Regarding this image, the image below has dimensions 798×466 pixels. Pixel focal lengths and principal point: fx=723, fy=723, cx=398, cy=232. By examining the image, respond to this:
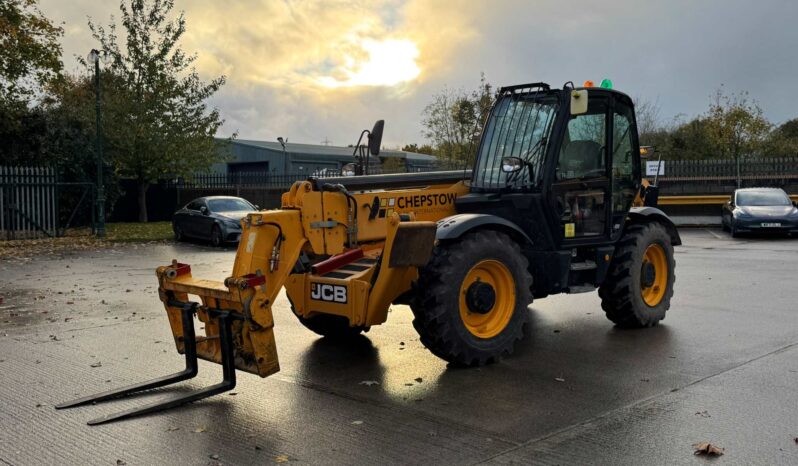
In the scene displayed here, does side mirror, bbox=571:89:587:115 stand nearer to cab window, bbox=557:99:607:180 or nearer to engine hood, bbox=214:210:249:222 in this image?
cab window, bbox=557:99:607:180

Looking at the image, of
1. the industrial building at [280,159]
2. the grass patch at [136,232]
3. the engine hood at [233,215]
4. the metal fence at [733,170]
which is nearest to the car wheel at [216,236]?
the engine hood at [233,215]

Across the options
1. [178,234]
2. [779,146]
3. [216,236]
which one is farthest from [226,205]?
[779,146]

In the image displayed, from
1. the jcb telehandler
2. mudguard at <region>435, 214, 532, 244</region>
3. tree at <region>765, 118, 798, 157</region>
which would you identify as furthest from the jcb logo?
tree at <region>765, 118, 798, 157</region>

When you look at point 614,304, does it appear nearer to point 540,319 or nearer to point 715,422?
point 540,319

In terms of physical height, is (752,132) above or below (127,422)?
above

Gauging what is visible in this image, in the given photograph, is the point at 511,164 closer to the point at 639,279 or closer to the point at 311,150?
the point at 639,279

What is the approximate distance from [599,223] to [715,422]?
3.34m

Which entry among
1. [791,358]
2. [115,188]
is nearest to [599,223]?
[791,358]

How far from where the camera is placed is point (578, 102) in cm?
723

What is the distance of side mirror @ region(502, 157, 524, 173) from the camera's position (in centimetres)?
715

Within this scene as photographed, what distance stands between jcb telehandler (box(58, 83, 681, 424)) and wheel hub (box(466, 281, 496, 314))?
10 millimetres

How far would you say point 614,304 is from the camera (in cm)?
805

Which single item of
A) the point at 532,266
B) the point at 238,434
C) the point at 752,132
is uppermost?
the point at 752,132

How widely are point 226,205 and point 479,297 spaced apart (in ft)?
54.3
